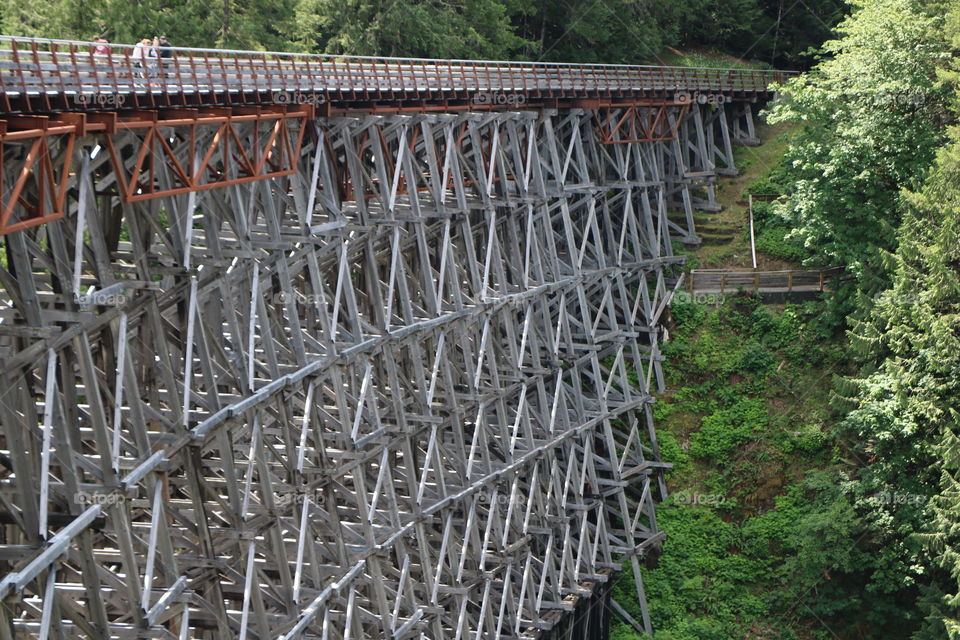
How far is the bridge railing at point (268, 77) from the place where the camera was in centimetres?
1477

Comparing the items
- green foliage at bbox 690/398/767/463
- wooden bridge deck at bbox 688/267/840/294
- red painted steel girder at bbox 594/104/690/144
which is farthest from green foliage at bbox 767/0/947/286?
green foliage at bbox 690/398/767/463

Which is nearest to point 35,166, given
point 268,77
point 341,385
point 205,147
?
point 205,147

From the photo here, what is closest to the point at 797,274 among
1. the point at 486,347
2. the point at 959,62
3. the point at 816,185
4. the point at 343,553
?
the point at 816,185

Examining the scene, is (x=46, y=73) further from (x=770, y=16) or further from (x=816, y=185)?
(x=770, y=16)

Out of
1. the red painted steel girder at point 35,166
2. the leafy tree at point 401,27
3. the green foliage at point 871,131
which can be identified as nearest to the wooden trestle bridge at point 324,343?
the red painted steel girder at point 35,166

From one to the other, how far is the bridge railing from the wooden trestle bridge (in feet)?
0.28

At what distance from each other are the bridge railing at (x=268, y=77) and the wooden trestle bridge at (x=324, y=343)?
9 cm

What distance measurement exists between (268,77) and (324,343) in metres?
3.99

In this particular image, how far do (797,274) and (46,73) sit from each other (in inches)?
908

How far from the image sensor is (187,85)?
17266mm

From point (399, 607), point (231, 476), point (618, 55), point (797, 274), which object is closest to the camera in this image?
point (231, 476)

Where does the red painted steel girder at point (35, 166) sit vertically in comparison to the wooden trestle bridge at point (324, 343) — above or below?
above

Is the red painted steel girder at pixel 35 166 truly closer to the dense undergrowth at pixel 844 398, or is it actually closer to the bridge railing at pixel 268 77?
the bridge railing at pixel 268 77

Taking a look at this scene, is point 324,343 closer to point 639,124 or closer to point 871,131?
point 639,124
